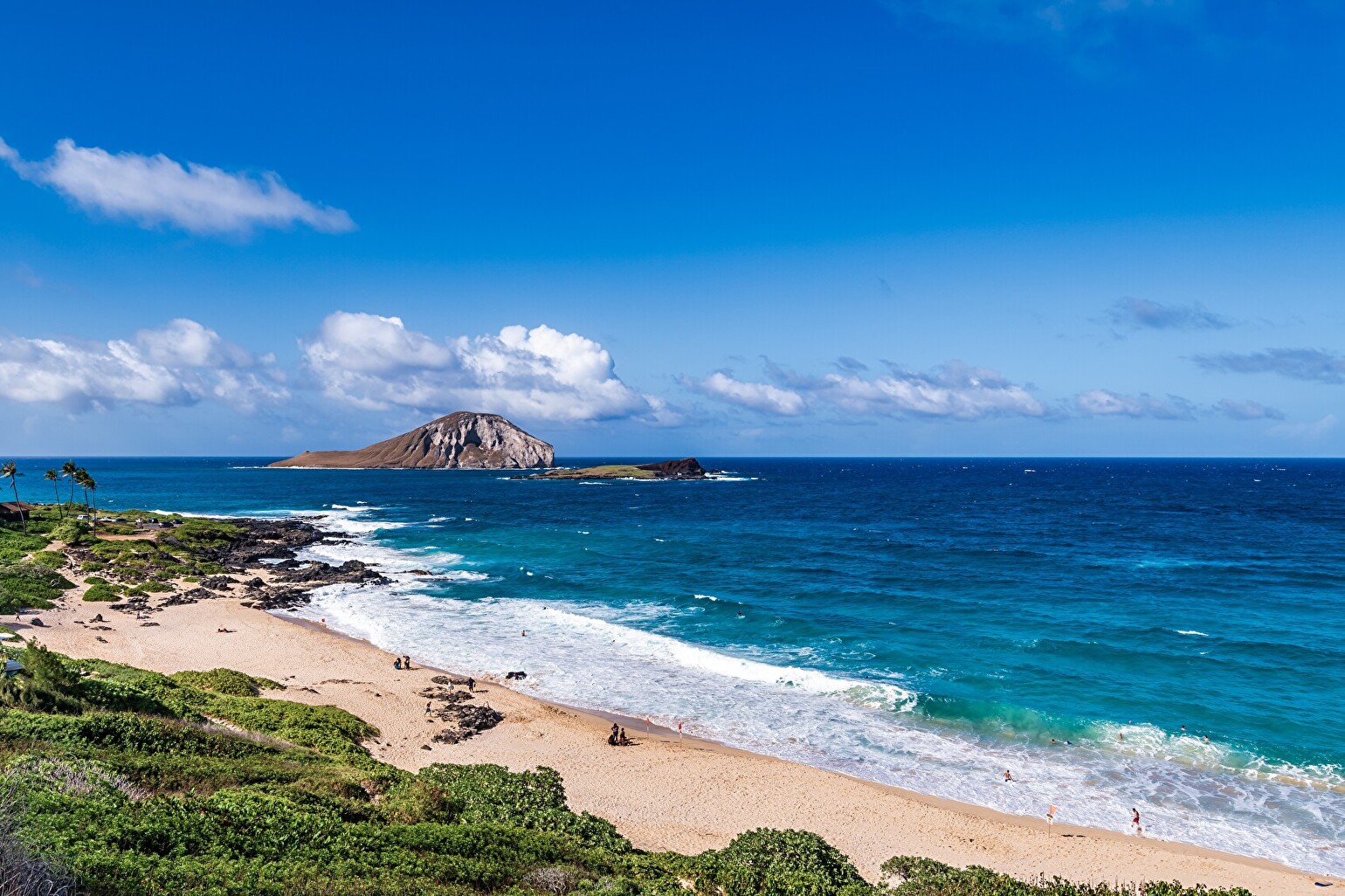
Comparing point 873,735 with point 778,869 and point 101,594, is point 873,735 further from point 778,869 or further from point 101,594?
point 101,594

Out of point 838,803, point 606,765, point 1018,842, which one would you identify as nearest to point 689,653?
point 606,765

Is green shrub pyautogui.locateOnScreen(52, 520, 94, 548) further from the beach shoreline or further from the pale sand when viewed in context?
the pale sand

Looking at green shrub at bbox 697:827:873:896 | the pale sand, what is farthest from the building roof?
green shrub at bbox 697:827:873:896

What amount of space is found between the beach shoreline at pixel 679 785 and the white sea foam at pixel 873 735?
56.9 inches

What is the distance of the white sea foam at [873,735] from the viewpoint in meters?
24.0

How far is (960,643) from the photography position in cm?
4234

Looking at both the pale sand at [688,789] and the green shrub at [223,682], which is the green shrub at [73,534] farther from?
the green shrub at [223,682]

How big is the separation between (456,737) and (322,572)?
4019cm

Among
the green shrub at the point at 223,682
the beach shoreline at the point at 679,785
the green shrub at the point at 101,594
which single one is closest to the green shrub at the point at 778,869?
the beach shoreline at the point at 679,785

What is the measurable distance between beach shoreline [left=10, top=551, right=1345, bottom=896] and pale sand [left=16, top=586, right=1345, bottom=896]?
63 millimetres

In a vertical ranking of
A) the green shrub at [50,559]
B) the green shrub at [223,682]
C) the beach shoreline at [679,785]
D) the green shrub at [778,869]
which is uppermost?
the green shrub at [50,559]

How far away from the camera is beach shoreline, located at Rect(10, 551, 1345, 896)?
21.1m

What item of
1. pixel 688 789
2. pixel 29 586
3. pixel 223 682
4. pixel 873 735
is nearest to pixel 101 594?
pixel 29 586

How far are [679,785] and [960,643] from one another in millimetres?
23337
